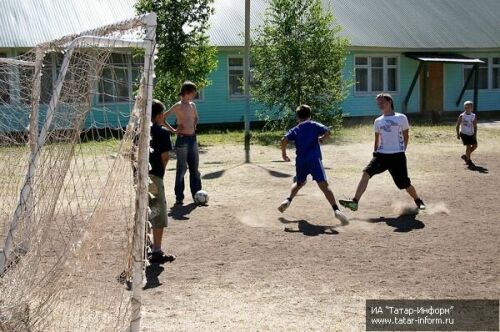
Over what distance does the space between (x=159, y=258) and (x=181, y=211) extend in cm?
273

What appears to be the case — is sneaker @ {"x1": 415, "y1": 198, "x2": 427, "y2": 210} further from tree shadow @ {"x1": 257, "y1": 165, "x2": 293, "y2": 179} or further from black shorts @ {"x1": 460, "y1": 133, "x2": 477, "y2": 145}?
black shorts @ {"x1": 460, "y1": 133, "x2": 477, "y2": 145}

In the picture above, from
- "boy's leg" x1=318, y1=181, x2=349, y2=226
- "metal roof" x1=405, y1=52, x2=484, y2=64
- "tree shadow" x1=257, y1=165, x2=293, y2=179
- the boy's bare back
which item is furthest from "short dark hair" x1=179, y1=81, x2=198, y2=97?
"metal roof" x1=405, y1=52, x2=484, y2=64

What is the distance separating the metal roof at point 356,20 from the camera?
2172 centimetres

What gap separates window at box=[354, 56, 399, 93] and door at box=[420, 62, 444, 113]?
1.43 m

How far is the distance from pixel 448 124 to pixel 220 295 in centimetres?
2113

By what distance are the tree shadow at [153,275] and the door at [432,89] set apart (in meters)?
24.2

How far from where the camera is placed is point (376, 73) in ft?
93.4

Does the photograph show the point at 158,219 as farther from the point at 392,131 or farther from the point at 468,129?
the point at 468,129

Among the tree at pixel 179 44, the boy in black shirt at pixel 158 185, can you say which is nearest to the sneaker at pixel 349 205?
the boy in black shirt at pixel 158 185

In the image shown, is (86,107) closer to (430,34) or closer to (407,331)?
(407,331)

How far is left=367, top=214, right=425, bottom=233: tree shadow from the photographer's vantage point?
27.8 ft

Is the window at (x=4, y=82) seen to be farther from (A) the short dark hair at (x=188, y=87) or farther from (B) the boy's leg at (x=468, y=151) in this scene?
(B) the boy's leg at (x=468, y=151)

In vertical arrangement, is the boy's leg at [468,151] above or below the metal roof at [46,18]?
below

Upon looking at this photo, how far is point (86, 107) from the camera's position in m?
5.53
